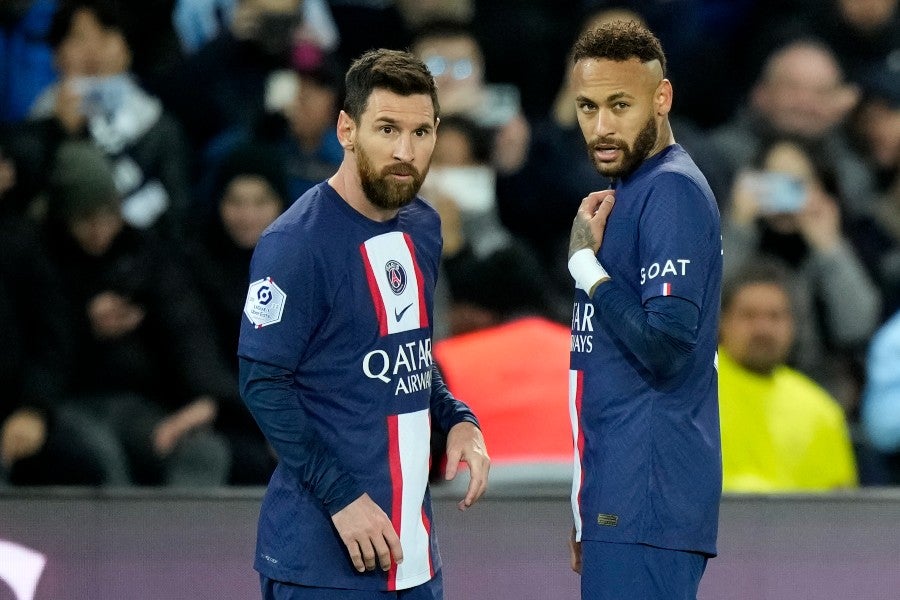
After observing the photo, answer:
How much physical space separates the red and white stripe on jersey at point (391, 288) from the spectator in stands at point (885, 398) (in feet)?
A: 9.11

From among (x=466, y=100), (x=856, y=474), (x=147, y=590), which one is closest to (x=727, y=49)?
(x=466, y=100)

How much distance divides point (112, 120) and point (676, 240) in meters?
→ 3.96

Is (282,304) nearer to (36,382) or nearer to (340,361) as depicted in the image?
(340,361)

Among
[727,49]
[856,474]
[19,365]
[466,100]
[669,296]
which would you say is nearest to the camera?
[669,296]

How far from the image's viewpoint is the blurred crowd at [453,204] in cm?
553

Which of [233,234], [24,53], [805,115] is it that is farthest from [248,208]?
[805,115]

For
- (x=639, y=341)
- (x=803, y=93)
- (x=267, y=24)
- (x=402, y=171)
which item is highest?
(x=267, y=24)

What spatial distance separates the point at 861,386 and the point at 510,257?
4.97 feet

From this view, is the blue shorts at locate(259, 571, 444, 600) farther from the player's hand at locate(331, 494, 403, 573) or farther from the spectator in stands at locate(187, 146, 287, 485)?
the spectator in stands at locate(187, 146, 287, 485)

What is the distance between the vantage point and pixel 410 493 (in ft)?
10.9

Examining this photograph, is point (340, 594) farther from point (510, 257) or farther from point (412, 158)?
point (510, 257)

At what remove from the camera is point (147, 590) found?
441 centimetres

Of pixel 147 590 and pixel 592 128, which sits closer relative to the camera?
pixel 592 128

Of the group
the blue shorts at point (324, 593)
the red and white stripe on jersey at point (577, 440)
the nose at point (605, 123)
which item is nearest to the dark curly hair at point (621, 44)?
the nose at point (605, 123)
